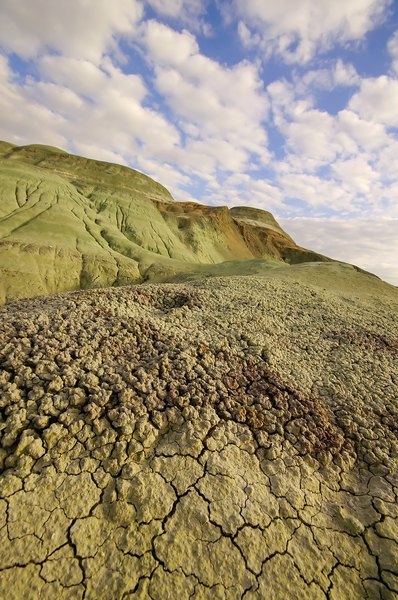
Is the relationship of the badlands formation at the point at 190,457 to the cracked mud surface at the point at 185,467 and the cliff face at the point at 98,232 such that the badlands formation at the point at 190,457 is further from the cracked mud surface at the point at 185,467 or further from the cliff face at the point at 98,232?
→ the cliff face at the point at 98,232

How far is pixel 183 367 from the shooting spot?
421 cm

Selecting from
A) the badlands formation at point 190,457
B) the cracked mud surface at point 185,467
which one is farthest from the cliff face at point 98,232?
the cracked mud surface at point 185,467

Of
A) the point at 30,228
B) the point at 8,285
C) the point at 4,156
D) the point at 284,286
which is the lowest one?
the point at 8,285

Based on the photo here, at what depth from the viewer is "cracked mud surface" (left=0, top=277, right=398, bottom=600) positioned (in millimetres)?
2314

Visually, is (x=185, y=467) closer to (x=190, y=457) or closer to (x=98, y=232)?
(x=190, y=457)

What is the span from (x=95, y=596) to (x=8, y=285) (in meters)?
18.8

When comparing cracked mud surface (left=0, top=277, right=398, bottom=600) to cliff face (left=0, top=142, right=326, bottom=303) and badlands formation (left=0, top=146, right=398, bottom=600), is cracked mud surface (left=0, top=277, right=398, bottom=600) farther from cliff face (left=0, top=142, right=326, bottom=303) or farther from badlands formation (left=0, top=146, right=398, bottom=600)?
cliff face (left=0, top=142, right=326, bottom=303)

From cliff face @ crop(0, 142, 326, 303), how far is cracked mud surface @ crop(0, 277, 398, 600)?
15716 mm

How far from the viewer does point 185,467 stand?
118 inches

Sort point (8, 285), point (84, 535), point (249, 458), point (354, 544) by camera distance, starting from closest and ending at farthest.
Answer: point (84, 535), point (354, 544), point (249, 458), point (8, 285)

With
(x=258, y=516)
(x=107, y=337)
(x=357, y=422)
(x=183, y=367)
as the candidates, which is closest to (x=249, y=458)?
(x=258, y=516)

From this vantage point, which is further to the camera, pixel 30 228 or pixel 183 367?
pixel 30 228

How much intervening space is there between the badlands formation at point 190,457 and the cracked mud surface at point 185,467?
0.05 feet

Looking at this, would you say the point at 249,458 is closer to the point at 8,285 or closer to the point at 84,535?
the point at 84,535
